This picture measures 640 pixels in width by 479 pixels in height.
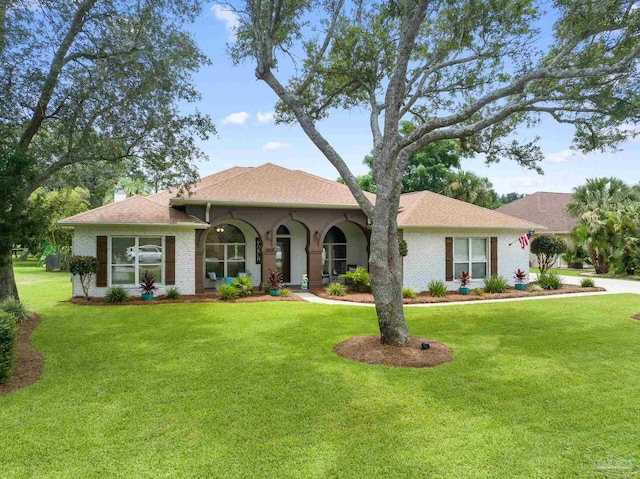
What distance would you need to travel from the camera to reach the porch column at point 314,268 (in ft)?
55.9

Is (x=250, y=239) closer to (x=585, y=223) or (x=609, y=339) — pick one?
(x=609, y=339)

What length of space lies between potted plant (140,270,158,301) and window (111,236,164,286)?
342mm

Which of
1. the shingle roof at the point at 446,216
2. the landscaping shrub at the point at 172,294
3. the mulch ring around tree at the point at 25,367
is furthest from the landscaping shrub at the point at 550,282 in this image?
the mulch ring around tree at the point at 25,367

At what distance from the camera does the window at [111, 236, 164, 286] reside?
14.9 m

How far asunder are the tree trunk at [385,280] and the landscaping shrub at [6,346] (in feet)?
19.3

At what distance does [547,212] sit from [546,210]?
0.29 metres

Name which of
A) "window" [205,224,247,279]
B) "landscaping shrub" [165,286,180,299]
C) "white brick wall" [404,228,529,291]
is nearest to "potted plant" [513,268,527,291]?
"white brick wall" [404,228,529,291]

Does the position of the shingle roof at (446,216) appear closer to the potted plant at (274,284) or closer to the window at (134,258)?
the potted plant at (274,284)

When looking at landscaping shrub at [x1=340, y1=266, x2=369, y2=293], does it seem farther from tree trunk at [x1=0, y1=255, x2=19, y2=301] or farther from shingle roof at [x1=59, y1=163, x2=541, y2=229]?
tree trunk at [x1=0, y1=255, x2=19, y2=301]

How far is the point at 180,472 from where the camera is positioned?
390cm

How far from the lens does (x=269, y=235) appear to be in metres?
16.3

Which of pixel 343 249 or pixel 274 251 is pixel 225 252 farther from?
pixel 343 249

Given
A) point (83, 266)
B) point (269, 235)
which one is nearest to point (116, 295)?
point (83, 266)

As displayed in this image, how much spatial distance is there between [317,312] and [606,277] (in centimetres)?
1886
